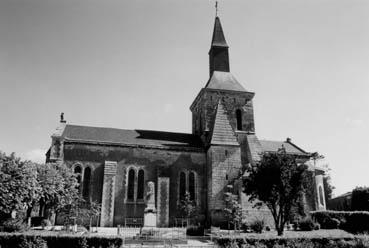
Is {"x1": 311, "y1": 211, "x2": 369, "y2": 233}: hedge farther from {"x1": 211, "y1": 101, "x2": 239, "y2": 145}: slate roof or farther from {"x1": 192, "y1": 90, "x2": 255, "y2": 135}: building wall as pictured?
{"x1": 192, "y1": 90, "x2": 255, "y2": 135}: building wall

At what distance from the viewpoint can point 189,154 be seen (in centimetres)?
3716

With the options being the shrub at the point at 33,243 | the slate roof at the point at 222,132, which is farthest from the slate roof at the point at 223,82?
the shrub at the point at 33,243

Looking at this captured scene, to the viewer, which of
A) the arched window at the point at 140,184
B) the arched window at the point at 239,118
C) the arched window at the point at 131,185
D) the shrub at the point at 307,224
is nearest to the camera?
the shrub at the point at 307,224

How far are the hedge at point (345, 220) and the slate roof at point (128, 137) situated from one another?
15559 millimetres

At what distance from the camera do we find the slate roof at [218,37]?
43750 millimetres

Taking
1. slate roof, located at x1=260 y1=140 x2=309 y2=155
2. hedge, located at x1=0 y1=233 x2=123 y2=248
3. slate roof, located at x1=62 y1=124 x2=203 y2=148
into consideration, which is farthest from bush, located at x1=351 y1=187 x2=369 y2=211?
hedge, located at x1=0 y1=233 x2=123 y2=248

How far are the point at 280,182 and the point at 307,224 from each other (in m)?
10.4

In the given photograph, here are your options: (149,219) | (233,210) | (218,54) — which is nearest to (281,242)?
(149,219)

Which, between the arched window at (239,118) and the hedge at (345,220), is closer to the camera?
the hedge at (345,220)

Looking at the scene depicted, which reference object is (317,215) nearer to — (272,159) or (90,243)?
(272,159)

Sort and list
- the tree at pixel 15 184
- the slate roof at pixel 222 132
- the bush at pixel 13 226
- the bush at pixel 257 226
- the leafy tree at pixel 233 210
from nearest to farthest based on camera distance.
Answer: the tree at pixel 15 184
the bush at pixel 13 226
the bush at pixel 257 226
the leafy tree at pixel 233 210
the slate roof at pixel 222 132

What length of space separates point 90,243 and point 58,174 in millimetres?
13652

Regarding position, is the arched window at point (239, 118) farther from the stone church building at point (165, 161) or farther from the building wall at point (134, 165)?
the building wall at point (134, 165)

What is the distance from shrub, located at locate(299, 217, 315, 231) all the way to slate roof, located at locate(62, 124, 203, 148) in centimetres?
1388
